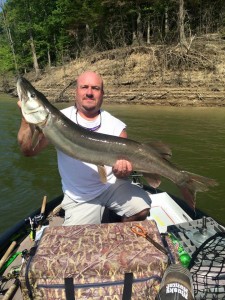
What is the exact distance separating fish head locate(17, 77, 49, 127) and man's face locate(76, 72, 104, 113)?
769mm

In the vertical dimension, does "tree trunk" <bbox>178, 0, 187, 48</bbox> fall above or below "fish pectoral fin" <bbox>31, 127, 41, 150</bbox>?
above

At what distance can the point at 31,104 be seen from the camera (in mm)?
3746

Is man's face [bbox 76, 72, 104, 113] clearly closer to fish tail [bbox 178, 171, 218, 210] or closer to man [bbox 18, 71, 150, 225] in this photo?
man [bbox 18, 71, 150, 225]

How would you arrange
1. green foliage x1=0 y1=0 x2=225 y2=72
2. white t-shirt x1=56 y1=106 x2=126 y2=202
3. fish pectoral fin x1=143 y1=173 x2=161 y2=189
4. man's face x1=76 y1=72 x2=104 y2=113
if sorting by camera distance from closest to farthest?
1. fish pectoral fin x1=143 y1=173 x2=161 y2=189
2. white t-shirt x1=56 y1=106 x2=126 y2=202
3. man's face x1=76 y1=72 x2=104 y2=113
4. green foliage x1=0 y1=0 x2=225 y2=72

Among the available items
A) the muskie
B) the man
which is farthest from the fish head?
the man

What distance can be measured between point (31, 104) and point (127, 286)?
206 centimetres

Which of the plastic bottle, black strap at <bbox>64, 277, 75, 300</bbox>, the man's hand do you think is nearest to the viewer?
black strap at <bbox>64, 277, 75, 300</bbox>

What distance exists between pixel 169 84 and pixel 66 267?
76.5 feet

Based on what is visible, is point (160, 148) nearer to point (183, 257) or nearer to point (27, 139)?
point (183, 257)

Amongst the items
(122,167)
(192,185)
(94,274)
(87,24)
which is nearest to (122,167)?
(122,167)

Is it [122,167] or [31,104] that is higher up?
[31,104]

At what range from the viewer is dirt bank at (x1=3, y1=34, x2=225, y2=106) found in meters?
23.5

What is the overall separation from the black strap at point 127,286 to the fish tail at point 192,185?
51.1 inches

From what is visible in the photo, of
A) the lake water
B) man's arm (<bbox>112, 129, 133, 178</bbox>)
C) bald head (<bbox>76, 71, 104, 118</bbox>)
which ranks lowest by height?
the lake water
